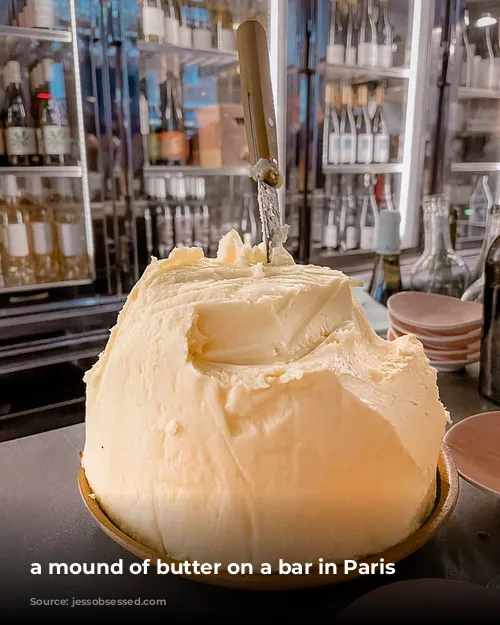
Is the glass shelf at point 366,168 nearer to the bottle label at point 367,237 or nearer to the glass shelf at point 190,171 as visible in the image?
the bottle label at point 367,237

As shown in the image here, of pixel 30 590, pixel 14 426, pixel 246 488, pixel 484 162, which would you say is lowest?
pixel 14 426

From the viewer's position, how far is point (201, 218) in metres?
2.62

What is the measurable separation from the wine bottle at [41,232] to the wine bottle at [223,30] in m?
1.06

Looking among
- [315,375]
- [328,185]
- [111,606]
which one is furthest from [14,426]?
[328,185]

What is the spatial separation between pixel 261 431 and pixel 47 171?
1.95 m

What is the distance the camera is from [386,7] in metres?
2.92

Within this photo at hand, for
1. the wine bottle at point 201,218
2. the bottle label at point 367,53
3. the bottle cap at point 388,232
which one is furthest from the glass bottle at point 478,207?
the bottle cap at point 388,232

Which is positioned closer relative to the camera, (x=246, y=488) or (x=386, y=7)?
(x=246, y=488)

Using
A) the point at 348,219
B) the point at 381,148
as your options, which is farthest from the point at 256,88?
the point at 381,148

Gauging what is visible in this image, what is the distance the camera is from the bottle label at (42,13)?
1983mm

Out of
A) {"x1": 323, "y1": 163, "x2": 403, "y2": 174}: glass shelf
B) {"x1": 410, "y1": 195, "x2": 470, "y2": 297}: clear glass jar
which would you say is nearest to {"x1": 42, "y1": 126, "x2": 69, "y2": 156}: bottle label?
{"x1": 323, "y1": 163, "x2": 403, "y2": 174}: glass shelf

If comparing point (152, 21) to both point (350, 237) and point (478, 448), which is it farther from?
point (478, 448)

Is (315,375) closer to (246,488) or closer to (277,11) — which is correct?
(246,488)

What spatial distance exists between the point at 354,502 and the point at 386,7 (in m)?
3.09
